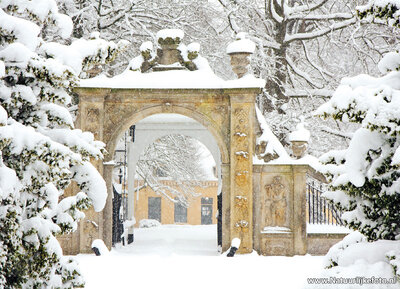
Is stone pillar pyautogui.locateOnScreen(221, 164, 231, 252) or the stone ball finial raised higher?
the stone ball finial

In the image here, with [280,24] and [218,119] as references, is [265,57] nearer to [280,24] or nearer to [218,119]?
[280,24]

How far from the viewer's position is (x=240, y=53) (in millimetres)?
11703

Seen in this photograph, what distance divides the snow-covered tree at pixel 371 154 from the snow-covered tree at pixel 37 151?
2385 mm

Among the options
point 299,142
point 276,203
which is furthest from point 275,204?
point 299,142

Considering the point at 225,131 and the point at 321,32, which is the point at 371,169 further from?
the point at 321,32

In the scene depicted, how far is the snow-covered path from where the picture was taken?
880 centimetres

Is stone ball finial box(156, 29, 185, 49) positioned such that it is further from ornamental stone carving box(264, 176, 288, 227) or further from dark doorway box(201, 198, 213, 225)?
dark doorway box(201, 198, 213, 225)

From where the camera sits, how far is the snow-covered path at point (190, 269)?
8805 millimetres

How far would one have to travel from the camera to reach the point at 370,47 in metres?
16.1

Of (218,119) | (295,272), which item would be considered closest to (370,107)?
(295,272)

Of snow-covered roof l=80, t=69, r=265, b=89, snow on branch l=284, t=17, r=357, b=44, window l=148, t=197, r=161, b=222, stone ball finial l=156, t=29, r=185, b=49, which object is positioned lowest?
window l=148, t=197, r=161, b=222

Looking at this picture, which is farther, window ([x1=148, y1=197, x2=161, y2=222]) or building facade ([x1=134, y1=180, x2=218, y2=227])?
window ([x1=148, y1=197, x2=161, y2=222])

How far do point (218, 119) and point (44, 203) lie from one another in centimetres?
644

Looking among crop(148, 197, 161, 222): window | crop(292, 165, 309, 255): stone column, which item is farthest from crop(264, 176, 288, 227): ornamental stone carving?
crop(148, 197, 161, 222): window
